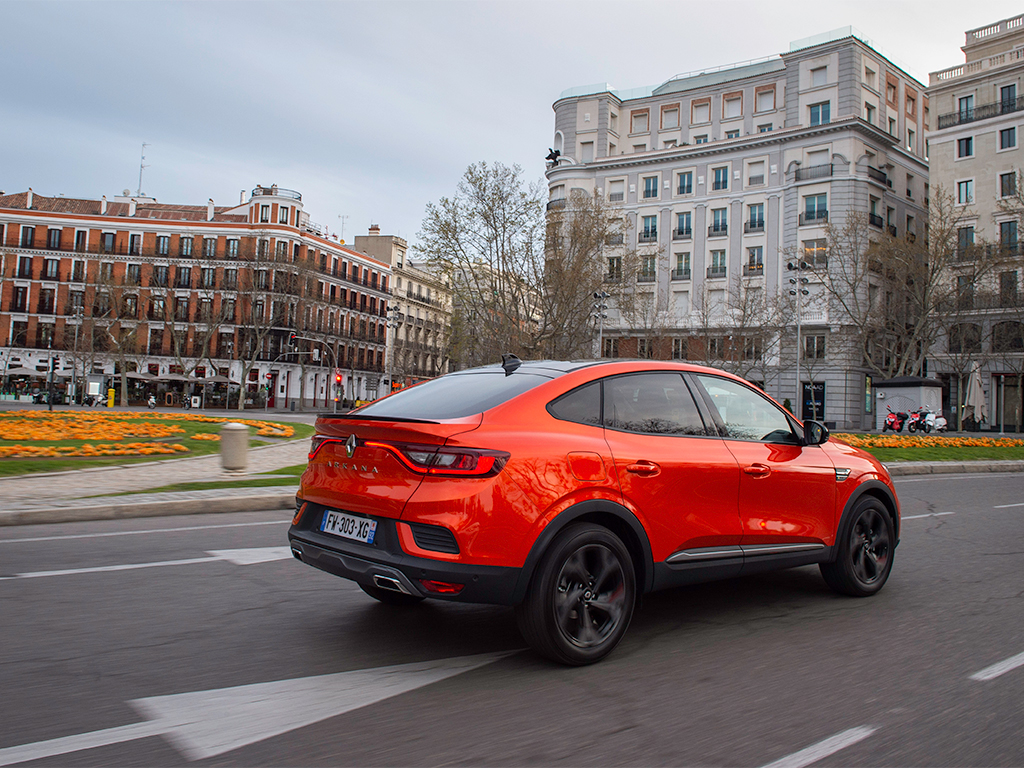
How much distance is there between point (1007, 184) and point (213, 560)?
55.6 metres

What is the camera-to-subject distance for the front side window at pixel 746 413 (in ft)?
16.8

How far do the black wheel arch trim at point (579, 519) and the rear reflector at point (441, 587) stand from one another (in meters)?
0.28

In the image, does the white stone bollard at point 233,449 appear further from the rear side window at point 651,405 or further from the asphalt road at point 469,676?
the rear side window at point 651,405

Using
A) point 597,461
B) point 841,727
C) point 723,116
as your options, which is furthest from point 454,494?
point 723,116

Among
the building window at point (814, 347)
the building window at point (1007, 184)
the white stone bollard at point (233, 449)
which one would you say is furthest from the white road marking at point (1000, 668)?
the building window at point (1007, 184)

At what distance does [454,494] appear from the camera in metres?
3.77

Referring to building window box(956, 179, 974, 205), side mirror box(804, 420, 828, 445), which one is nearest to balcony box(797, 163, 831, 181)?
building window box(956, 179, 974, 205)

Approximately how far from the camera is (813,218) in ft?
174

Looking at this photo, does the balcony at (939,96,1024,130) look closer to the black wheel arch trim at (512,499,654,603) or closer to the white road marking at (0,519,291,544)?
the white road marking at (0,519,291,544)

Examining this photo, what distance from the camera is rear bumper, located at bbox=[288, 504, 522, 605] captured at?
12.3 feet

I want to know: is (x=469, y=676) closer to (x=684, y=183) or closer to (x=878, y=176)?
(x=878, y=176)

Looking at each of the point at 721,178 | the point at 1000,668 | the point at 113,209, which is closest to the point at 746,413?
the point at 1000,668

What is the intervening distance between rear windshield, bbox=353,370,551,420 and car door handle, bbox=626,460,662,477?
655 millimetres

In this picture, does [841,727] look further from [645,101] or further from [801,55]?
[645,101]
